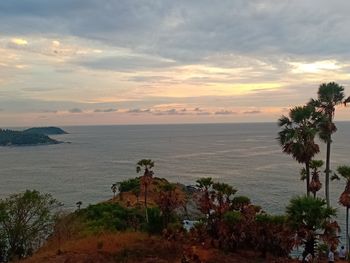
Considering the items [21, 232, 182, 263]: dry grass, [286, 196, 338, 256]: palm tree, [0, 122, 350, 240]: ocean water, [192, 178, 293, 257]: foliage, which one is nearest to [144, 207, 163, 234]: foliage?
[21, 232, 182, 263]: dry grass

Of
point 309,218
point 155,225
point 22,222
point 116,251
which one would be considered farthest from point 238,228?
point 22,222

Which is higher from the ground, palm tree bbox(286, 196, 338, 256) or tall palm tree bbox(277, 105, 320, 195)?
tall palm tree bbox(277, 105, 320, 195)

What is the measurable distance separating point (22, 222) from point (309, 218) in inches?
1046

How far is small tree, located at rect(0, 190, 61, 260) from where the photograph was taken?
124 ft

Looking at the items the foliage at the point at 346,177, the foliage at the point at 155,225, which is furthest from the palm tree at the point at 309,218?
the foliage at the point at 155,225

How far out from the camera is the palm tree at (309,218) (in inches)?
861

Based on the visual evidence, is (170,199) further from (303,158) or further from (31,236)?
(31,236)

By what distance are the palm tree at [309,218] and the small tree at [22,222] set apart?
24.8m

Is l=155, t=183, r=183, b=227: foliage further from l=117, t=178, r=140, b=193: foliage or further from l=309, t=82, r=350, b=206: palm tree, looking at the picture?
l=117, t=178, r=140, b=193: foliage

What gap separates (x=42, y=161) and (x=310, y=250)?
147706mm

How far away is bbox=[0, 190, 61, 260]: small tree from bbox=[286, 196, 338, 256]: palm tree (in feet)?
81.4

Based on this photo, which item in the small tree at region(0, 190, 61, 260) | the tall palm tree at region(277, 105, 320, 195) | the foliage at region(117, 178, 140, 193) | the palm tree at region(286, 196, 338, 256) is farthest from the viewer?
the foliage at region(117, 178, 140, 193)

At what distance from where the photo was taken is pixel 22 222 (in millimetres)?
38406

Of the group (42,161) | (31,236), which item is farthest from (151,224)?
(42,161)
